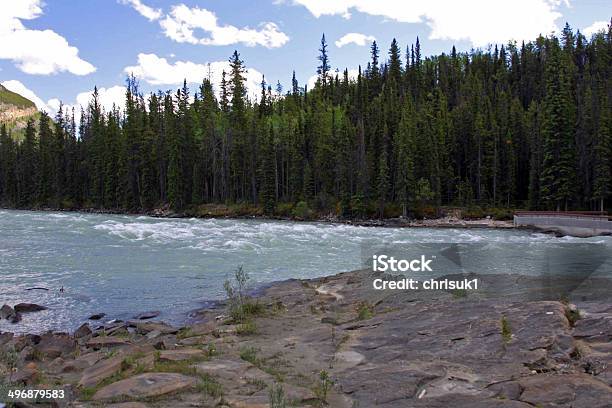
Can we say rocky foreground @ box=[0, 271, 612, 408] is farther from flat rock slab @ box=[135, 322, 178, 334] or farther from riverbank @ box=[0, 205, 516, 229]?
riverbank @ box=[0, 205, 516, 229]

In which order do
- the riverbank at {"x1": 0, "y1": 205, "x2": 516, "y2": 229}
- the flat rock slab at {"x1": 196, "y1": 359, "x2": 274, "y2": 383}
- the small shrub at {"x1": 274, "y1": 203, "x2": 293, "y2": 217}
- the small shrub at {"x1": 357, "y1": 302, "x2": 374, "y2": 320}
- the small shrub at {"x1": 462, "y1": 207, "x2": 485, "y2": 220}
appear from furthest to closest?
the small shrub at {"x1": 274, "y1": 203, "x2": 293, "y2": 217} < the small shrub at {"x1": 462, "y1": 207, "x2": 485, "y2": 220} < the riverbank at {"x1": 0, "y1": 205, "x2": 516, "y2": 229} < the small shrub at {"x1": 357, "y1": 302, "x2": 374, "y2": 320} < the flat rock slab at {"x1": 196, "y1": 359, "x2": 274, "y2": 383}

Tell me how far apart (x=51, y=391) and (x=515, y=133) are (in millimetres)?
76850

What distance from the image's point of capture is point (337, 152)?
243ft

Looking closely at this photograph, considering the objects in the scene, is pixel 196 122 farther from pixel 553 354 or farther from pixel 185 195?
pixel 553 354

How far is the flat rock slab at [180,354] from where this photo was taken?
10.2 meters

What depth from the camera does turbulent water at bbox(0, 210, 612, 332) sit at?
60.5 feet

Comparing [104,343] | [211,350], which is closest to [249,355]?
[211,350]

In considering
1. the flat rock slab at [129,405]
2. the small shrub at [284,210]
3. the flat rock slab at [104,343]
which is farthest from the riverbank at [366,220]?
the flat rock slab at [129,405]

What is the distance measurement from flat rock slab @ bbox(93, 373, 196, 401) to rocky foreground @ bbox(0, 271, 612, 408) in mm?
22

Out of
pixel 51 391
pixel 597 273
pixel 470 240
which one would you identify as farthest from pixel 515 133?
pixel 51 391

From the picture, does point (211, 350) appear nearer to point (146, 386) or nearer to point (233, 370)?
point (233, 370)

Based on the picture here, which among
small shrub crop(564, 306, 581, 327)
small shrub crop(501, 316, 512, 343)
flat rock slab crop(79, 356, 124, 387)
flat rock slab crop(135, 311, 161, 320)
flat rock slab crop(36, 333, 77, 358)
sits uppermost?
small shrub crop(564, 306, 581, 327)

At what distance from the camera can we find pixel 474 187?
74.9 m

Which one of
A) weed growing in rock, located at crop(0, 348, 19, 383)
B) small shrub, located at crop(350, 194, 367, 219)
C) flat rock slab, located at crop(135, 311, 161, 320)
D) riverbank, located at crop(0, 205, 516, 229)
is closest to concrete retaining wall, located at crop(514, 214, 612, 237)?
riverbank, located at crop(0, 205, 516, 229)
